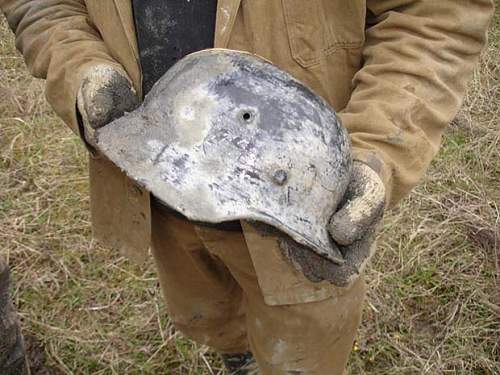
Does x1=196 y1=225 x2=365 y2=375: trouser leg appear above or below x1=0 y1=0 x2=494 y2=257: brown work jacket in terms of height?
below

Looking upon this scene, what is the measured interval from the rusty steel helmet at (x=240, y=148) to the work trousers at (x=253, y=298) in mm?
215

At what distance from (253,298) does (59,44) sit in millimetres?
698

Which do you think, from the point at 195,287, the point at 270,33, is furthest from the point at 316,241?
the point at 195,287

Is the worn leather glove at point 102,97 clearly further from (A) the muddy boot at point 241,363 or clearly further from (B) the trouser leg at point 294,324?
(A) the muddy boot at point 241,363

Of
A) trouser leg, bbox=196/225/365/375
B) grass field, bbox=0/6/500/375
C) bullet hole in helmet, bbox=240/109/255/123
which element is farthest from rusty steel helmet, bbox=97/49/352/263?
grass field, bbox=0/6/500/375

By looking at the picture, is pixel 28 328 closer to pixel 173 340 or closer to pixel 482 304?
pixel 173 340

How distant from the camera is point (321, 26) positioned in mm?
1224

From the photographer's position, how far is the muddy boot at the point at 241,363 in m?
1.96

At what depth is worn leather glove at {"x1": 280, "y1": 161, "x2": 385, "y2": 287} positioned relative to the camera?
3.33 feet

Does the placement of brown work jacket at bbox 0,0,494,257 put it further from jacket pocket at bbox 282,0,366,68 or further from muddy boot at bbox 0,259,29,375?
muddy boot at bbox 0,259,29,375

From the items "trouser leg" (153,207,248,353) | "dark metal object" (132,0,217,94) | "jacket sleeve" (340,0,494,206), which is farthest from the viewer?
"trouser leg" (153,207,248,353)

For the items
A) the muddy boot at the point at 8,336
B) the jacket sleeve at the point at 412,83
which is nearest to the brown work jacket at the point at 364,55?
the jacket sleeve at the point at 412,83

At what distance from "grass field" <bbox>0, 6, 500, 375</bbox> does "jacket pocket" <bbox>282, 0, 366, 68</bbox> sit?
4.09 ft

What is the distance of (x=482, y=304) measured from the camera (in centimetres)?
227
